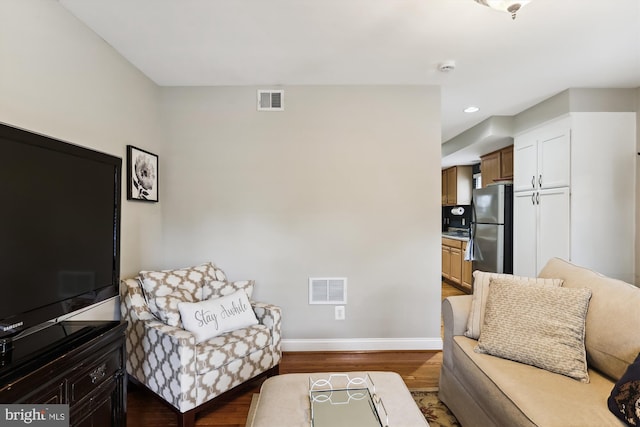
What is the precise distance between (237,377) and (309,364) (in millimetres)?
764

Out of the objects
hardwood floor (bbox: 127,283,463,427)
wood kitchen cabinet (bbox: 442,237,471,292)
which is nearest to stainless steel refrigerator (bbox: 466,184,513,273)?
wood kitchen cabinet (bbox: 442,237,471,292)

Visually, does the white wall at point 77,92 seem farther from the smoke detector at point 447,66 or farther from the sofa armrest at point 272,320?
the smoke detector at point 447,66

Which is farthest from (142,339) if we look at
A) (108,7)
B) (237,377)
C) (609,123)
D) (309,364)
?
(609,123)

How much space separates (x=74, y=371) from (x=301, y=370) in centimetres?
161

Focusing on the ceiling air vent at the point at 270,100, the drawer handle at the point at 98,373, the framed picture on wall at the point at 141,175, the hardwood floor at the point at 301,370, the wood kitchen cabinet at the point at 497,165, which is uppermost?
the ceiling air vent at the point at 270,100

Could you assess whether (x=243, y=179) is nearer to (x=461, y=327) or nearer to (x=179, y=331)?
(x=179, y=331)

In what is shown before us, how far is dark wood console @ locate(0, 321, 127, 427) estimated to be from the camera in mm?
963

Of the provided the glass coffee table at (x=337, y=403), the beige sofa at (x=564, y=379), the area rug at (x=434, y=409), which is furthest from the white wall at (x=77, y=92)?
the beige sofa at (x=564, y=379)

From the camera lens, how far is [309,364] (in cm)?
249

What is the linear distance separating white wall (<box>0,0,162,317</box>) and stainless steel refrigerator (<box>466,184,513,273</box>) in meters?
3.81

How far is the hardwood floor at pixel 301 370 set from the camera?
71.8 inches

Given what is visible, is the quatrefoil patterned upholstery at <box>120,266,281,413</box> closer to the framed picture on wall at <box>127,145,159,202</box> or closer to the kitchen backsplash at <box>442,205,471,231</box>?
the framed picture on wall at <box>127,145,159,202</box>

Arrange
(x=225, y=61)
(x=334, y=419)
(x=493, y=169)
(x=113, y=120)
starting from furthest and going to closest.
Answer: (x=493, y=169), (x=225, y=61), (x=113, y=120), (x=334, y=419)

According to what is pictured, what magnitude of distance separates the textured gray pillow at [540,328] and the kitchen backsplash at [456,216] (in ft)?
14.1
